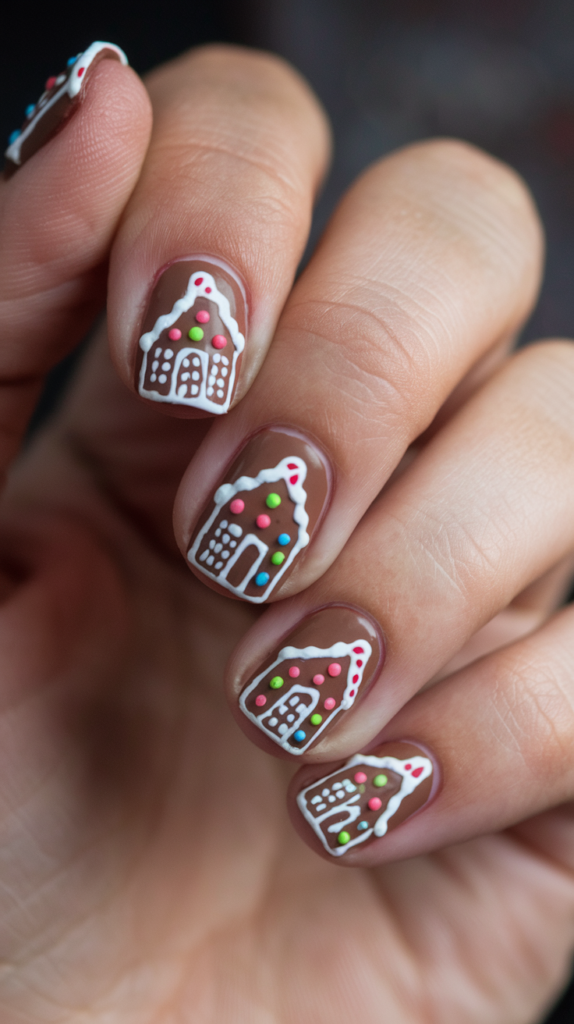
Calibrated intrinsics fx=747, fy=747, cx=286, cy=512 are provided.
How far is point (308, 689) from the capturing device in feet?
2.40

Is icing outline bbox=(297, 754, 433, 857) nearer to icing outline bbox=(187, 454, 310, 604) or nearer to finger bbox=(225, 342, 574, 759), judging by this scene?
finger bbox=(225, 342, 574, 759)

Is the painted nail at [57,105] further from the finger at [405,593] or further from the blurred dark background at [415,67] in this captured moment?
the blurred dark background at [415,67]

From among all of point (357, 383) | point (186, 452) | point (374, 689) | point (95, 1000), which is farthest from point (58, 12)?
point (95, 1000)

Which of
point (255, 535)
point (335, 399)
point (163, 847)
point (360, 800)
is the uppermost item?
point (335, 399)

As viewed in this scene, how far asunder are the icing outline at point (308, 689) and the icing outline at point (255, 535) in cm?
7

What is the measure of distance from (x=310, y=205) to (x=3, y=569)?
1.91ft

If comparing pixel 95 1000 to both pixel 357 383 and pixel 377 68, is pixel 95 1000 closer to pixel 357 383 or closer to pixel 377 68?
pixel 357 383

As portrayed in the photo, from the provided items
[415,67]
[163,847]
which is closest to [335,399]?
[163,847]

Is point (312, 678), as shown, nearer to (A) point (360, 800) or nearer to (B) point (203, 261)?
(A) point (360, 800)

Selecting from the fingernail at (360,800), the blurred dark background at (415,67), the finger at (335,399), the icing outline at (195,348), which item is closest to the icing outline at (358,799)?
the fingernail at (360,800)

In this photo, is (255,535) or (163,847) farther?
(163,847)

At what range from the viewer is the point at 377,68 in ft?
5.26

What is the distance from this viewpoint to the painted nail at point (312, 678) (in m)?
0.73

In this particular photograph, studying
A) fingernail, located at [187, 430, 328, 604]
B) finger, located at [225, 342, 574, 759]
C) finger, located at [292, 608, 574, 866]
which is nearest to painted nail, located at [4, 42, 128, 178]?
fingernail, located at [187, 430, 328, 604]
